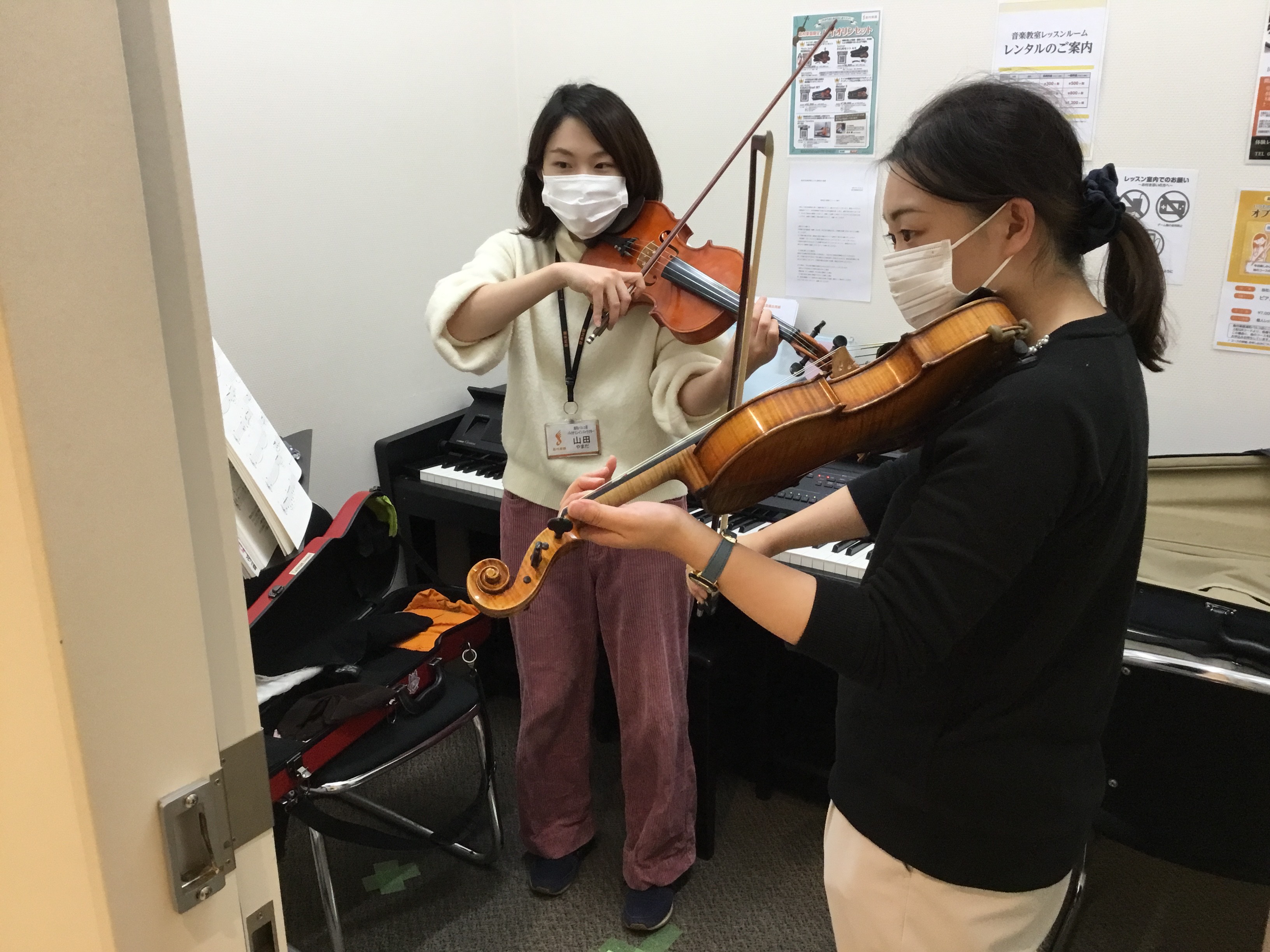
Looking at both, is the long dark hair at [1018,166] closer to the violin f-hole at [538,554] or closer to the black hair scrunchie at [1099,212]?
the black hair scrunchie at [1099,212]

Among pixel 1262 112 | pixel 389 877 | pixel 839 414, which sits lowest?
pixel 389 877

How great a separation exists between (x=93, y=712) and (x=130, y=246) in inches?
11.3

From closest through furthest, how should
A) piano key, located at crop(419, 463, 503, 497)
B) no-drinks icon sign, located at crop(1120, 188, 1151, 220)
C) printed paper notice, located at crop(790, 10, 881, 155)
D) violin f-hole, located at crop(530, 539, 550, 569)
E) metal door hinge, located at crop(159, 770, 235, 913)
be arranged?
metal door hinge, located at crop(159, 770, 235, 913) → violin f-hole, located at crop(530, 539, 550, 569) → no-drinks icon sign, located at crop(1120, 188, 1151, 220) → printed paper notice, located at crop(790, 10, 881, 155) → piano key, located at crop(419, 463, 503, 497)

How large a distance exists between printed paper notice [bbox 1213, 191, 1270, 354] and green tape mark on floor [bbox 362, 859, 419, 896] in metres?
2.00

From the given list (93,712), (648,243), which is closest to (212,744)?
(93,712)

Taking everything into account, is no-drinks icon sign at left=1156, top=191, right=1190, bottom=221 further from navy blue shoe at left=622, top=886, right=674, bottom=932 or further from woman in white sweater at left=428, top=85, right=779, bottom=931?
navy blue shoe at left=622, top=886, right=674, bottom=932

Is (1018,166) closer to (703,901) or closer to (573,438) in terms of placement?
(573,438)

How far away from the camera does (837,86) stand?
225cm

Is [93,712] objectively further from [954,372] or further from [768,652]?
[768,652]

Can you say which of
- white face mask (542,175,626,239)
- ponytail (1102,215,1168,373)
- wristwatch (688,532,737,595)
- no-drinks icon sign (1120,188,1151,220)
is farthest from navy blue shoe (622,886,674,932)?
no-drinks icon sign (1120,188,1151,220)

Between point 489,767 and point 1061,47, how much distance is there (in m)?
1.88

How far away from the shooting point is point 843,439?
1.00 m

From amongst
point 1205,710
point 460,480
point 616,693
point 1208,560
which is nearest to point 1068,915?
point 1205,710

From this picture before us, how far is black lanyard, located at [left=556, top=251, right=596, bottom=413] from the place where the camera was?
1709 mm
